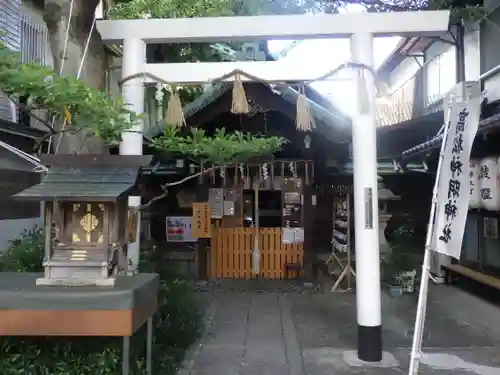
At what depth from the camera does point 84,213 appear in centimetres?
529

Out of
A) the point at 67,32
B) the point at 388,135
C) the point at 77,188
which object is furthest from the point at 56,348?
the point at 388,135

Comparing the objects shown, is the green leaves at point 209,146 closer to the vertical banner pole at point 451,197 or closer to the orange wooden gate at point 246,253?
the vertical banner pole at point 451,197

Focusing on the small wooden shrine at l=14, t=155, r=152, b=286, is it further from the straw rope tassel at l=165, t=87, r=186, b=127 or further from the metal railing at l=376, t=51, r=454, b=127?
the metal railing at l=376, t=51, r=454, b=127

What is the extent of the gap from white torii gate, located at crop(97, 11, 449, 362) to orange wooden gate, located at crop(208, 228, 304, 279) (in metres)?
6.69

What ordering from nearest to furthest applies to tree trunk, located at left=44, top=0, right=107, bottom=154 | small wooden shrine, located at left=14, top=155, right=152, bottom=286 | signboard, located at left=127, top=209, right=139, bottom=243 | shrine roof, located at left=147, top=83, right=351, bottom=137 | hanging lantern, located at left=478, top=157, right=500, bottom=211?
small wooden shrine, located at left=14, top=155, right=152, bottom=286, signboard, located at left=127, top=209, right=139, bottom=243, tree trunk, located at left=44, top=0, right=107, bottom=154, hanging lantern, located at left=478, top=157, right=500, bottom=211, shrine roof, located at left=147, top=83, right=351, bottom=137

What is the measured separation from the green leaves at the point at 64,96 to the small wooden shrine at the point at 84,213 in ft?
1.26

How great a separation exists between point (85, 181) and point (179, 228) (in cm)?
931

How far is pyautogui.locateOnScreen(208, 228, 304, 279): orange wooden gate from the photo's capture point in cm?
1392

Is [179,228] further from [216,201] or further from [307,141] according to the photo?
[307,141]

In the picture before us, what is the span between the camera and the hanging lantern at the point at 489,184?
33.7ft

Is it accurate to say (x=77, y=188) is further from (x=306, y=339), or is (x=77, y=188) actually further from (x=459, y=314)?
(x=459, y=314)

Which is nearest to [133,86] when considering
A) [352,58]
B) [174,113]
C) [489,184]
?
[174,113]

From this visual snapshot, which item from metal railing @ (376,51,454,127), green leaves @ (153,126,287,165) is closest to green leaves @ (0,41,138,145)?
green leaves @ (153,126,287,165)

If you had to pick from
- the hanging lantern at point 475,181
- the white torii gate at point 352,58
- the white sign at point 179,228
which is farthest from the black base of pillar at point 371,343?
the white sign at point 179,228
